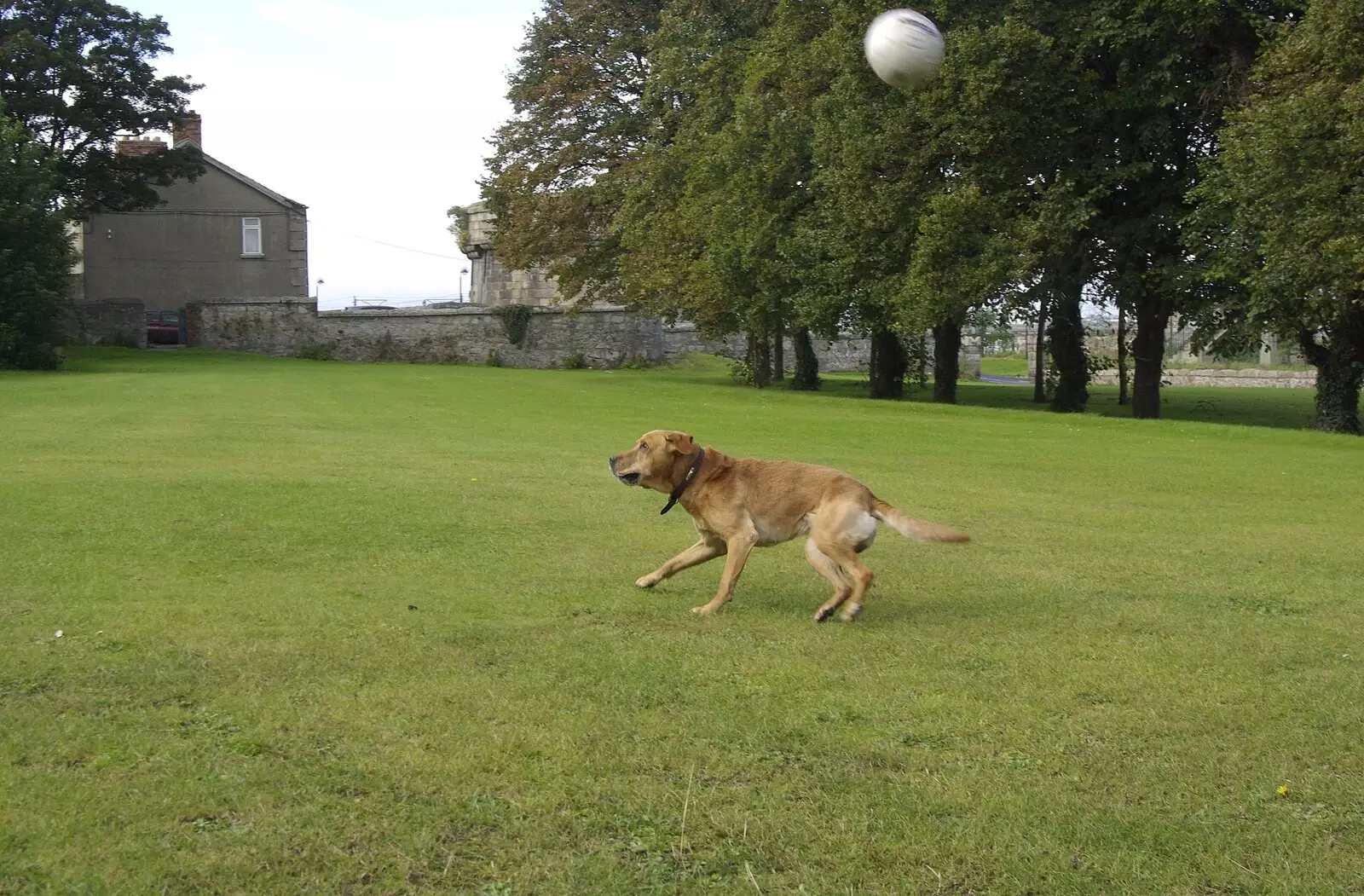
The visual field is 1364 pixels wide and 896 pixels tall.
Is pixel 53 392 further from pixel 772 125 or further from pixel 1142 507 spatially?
pixel 1142 507

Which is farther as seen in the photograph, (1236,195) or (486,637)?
(1236,195)

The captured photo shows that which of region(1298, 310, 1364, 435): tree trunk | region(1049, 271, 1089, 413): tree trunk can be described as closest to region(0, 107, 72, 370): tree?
region(1049, 271, 1089, 413): tree trunk

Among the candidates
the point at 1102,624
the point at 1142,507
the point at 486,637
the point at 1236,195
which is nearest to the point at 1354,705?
the point at 1102,624

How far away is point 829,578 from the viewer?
7957 millimetres

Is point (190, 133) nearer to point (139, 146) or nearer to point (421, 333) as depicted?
point (139, 146)

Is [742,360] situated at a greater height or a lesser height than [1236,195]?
lesser

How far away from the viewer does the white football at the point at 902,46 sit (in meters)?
22.8

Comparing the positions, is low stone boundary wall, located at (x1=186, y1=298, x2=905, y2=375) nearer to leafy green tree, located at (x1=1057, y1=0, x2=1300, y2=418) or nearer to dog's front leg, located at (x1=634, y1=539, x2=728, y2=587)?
leafy green tree, located at (x1=1057, y1=0, x2=1300, y2=418)

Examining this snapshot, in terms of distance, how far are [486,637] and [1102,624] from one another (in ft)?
12.5

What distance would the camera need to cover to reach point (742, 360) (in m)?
48.4

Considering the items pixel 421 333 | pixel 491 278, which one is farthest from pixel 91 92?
pixel 491 278

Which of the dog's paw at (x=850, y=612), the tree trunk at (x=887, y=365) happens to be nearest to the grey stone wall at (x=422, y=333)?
the tree trunk at (x=887, y=365)

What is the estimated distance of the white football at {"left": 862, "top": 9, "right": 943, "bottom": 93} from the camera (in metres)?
22.8

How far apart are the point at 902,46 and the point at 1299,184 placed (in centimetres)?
795
